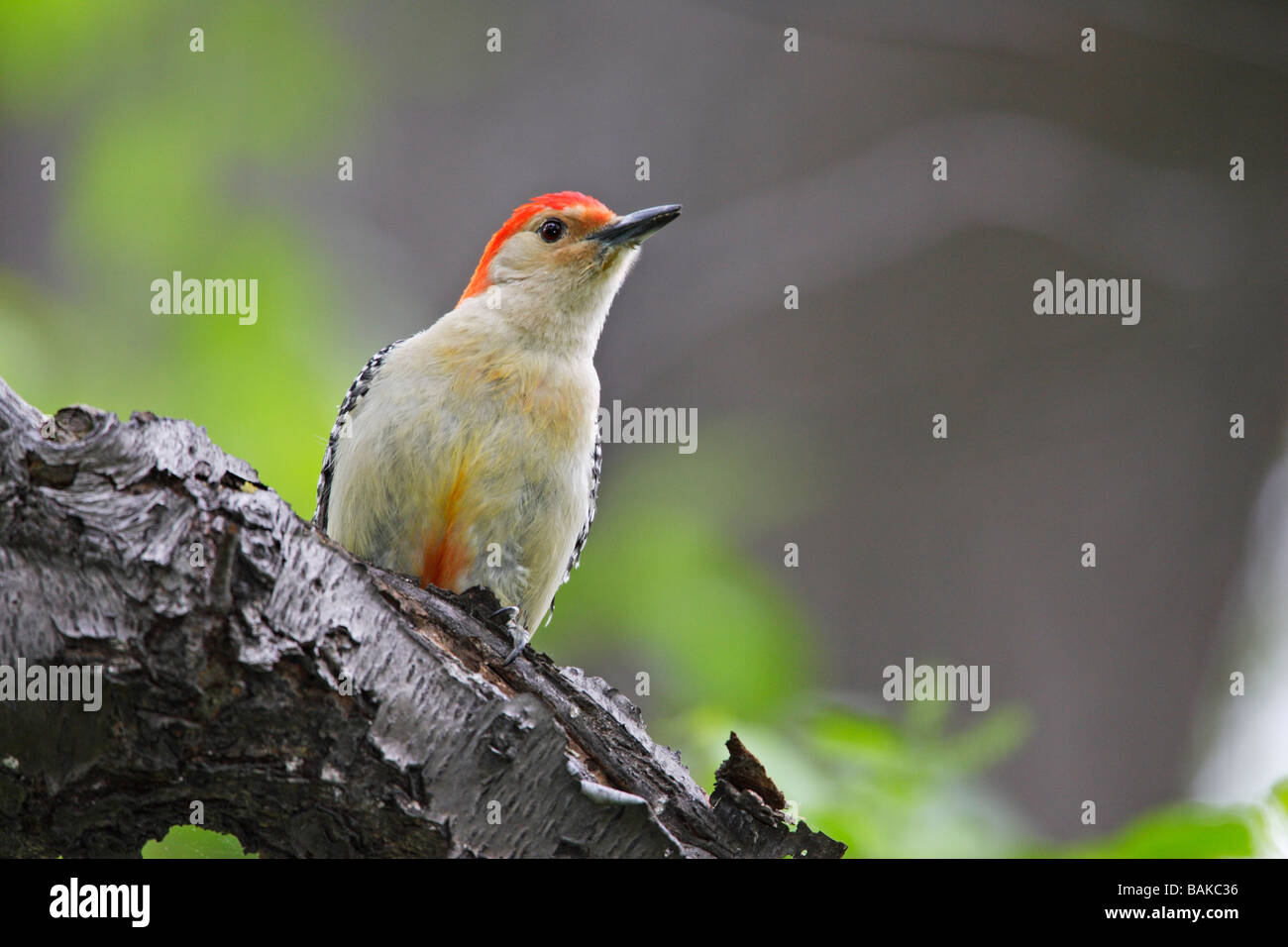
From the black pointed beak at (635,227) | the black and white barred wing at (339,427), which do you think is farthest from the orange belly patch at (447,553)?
the black pointed beak at (635,227)

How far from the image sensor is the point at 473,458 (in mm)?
4348

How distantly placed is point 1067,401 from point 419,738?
501cm

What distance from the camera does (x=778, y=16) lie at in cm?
791

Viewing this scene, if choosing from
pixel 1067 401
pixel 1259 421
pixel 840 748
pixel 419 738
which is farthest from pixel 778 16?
pixel 419 738

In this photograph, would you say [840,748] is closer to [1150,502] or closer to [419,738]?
[419,738]

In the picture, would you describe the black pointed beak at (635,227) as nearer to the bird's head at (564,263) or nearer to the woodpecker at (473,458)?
the bird's head at (564,263)

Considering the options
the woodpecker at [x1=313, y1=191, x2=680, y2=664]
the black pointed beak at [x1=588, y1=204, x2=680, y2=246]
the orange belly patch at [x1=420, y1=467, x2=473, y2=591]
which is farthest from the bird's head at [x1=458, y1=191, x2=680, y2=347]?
the orange belly patch at [x1=420, y1=467, x2=473, y2=591]

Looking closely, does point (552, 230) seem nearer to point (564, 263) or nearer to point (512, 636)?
point (564, 263)

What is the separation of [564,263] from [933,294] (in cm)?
256

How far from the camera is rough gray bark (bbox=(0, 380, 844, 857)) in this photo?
2355 millimetres

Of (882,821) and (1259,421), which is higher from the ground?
(1259,421)

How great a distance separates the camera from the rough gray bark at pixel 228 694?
236cm

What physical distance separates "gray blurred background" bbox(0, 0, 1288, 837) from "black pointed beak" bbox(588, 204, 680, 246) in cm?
118

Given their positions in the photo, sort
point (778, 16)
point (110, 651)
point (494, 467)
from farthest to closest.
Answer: point (778, 16)
point (494, 467)
point (110, 651)
